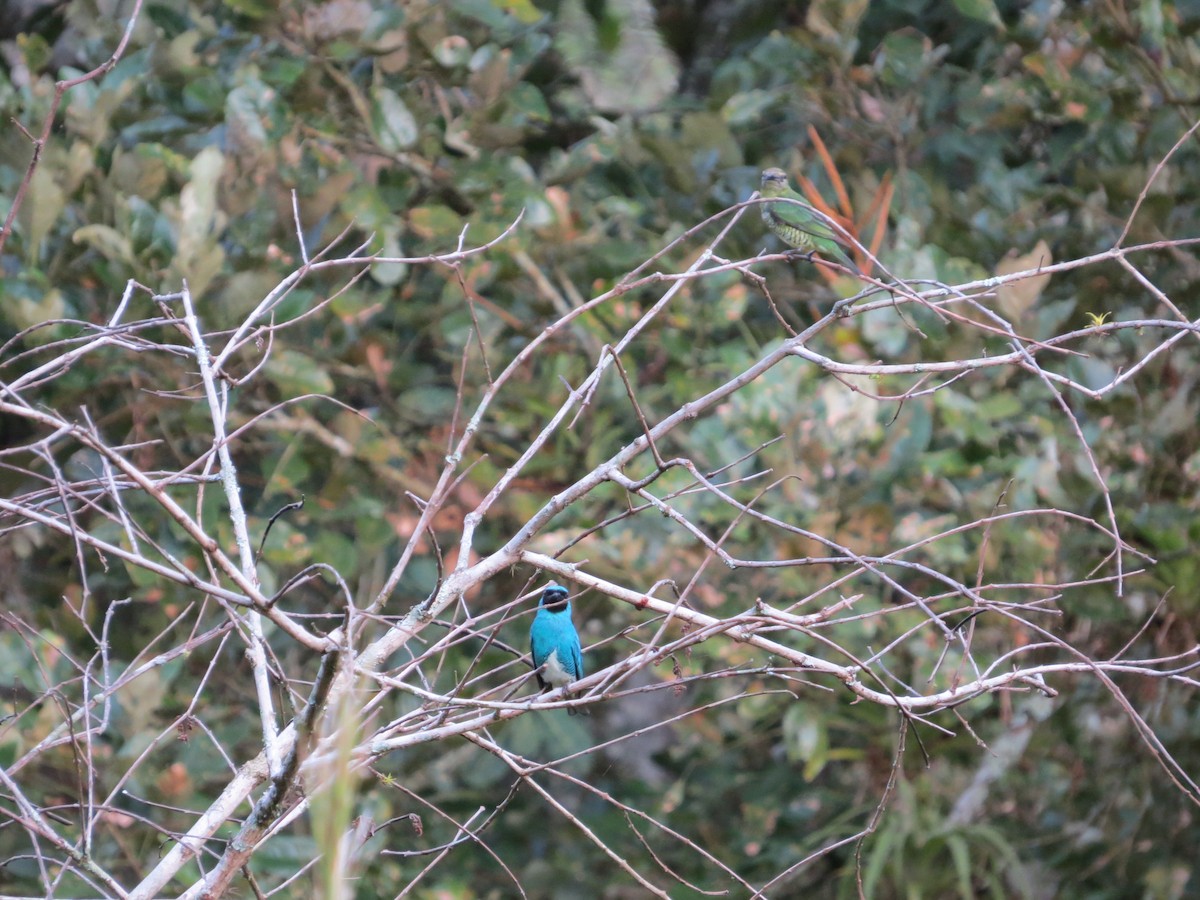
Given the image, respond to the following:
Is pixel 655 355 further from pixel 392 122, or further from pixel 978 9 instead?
pixel 978 9

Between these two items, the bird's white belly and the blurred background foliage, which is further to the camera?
the blurred background foliage

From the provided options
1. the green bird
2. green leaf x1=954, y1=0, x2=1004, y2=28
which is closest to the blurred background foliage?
green leaf x1=954, y1=0, x2=1004, y2=28

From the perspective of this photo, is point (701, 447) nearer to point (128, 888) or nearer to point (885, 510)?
point (885, 510)

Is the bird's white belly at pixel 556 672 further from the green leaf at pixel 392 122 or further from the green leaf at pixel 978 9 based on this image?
the green leaf at pixel 978 9

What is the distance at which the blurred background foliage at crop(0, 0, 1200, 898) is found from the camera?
401 cm

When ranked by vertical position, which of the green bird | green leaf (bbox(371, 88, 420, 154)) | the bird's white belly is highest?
green leaf (bbox(371, 88, 420, 154))

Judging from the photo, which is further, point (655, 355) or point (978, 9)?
point (655, 355)

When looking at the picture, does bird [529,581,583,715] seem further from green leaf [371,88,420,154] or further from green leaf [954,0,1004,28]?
green leaf [954,0,1004,28]

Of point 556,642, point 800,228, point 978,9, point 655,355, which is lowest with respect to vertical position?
point 655,355

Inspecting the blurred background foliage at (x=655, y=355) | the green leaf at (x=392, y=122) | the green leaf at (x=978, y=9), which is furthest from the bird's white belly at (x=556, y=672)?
the green leaf at (x=978, y=9)

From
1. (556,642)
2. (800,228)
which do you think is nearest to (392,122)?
(800,228)

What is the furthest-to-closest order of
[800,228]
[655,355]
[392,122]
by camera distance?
[655,355], [392,122], [800,228]

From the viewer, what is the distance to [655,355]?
490 centimetres

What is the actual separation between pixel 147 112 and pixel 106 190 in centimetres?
58
